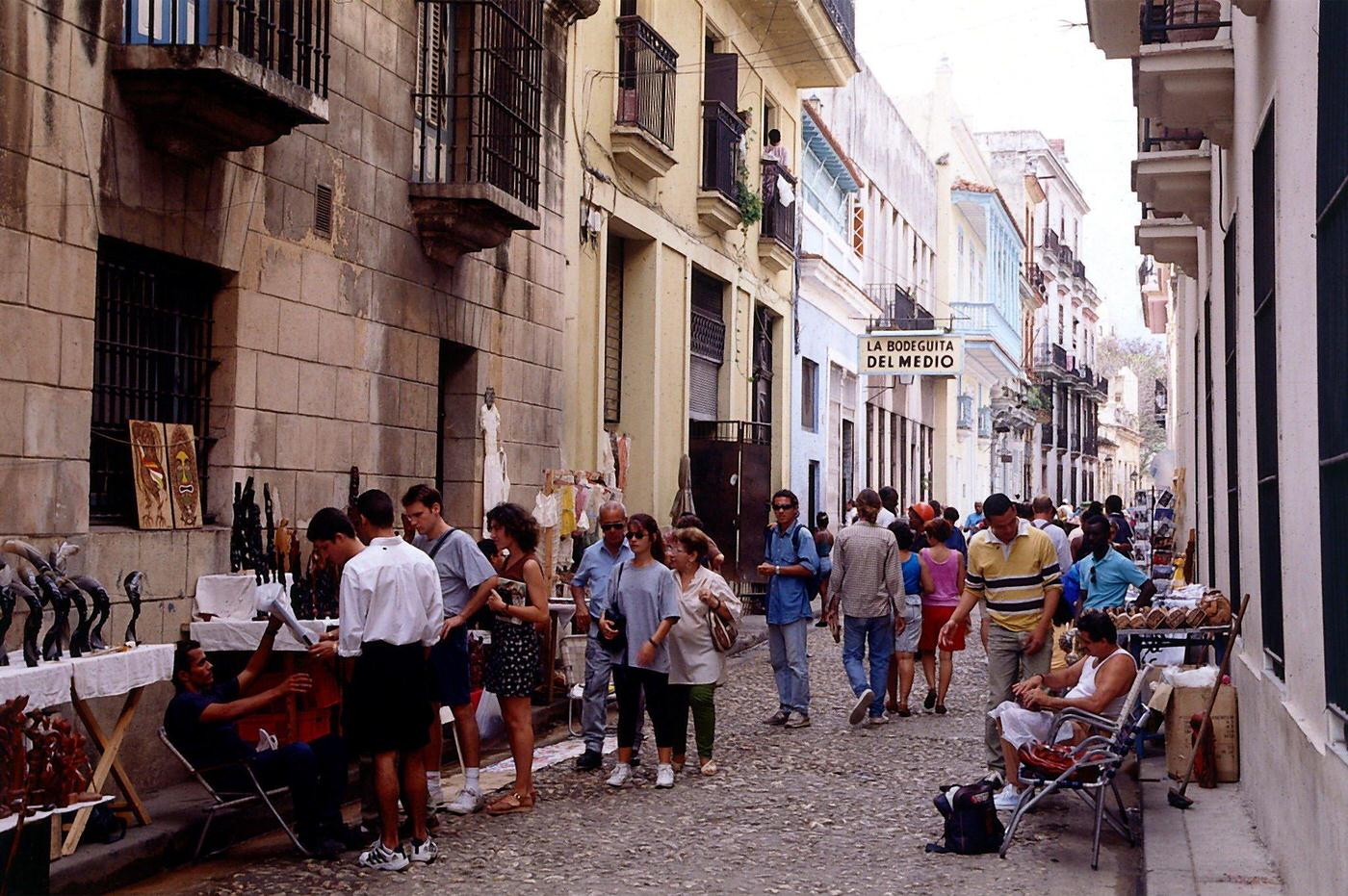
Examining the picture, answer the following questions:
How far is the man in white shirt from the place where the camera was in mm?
7539

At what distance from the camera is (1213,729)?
958cm

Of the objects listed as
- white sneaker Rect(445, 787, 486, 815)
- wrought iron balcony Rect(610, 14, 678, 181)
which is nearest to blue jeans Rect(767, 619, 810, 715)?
white sneaker Rect(445, 787, 486, 815)

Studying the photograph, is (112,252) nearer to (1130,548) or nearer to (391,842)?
(391,842)

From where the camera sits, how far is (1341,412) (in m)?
5.48

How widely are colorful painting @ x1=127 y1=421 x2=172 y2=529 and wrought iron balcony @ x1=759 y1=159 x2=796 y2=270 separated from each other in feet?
48.8

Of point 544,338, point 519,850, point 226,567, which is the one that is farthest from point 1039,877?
point 544,338

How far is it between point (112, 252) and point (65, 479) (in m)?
1.42

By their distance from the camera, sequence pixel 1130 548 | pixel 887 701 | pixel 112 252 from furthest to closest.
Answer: pixel 1130 548, pixel 887 701, pixel 112 252

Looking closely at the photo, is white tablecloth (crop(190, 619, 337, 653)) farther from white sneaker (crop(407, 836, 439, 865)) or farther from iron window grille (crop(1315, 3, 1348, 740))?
iron window grille (crop(1315, 3, 1348, 740))

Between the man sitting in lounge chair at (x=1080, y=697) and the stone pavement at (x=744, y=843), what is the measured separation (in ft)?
1.70

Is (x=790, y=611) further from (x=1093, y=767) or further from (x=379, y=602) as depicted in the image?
(x=379, y=602)

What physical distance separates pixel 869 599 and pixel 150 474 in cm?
562

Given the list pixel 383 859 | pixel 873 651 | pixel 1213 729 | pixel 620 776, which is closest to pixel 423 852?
pixel 383 859

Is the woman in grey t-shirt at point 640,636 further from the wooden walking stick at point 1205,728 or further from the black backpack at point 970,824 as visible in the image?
the wooden walking stick at point 1205,728
